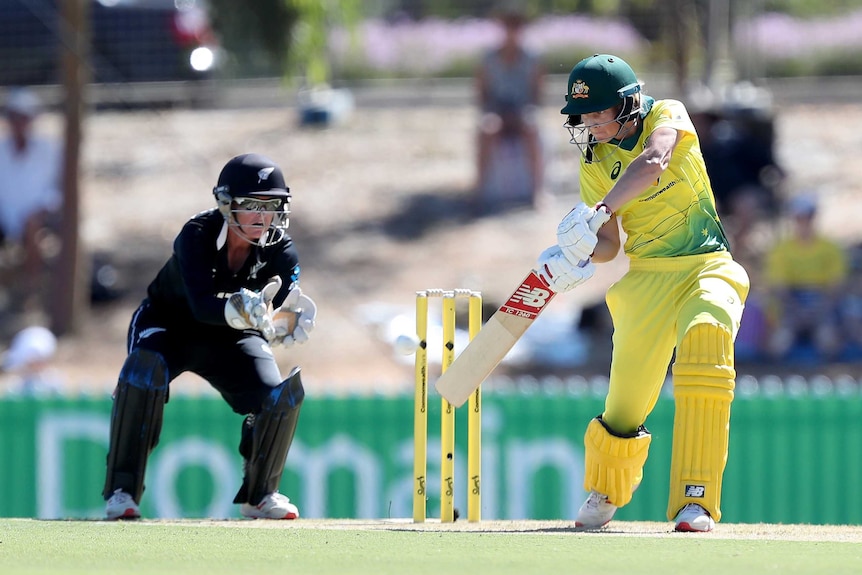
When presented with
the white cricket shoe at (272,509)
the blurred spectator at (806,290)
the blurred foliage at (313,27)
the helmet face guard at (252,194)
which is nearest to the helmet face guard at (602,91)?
the helmet face guard at (252,194)

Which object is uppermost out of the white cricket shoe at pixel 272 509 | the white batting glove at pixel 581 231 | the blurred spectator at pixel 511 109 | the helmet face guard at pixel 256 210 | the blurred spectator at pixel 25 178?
the blurred spectator at pixel 511 109

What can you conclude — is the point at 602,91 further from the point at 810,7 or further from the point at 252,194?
the point at 810,7

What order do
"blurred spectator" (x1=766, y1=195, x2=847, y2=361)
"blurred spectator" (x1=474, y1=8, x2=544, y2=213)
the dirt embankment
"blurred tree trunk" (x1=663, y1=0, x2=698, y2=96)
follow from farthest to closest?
1. "blurred tree trunk" (x1=663, y1=0, x2=698, y2=96)
2. "blurred spectator" (x1=474, y1=8, x2=544, y2=213)
3. the dirt embankment
4. "blurred spectator" (x1=766, y1=195, x2=847, y2=361)

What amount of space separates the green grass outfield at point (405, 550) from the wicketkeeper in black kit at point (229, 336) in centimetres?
54

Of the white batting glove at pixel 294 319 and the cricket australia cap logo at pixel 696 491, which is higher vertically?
the white batting glove at pixel 294 319

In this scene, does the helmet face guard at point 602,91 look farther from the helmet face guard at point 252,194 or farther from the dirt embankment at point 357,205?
the dirt embankment at point 357,205

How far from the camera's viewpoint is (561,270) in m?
5.14

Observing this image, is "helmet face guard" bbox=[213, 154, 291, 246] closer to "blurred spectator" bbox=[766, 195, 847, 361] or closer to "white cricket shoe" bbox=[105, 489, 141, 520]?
"white cricket shoe" bbox=[105, 489, 141, 520]

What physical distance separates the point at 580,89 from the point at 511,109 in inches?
335

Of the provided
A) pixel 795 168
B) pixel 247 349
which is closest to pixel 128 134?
pixel 795 168

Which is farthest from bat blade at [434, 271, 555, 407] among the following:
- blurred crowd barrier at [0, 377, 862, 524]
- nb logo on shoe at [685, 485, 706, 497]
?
blurred crowd barrier at [0, 377, 862, 524]

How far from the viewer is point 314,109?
16797 mm

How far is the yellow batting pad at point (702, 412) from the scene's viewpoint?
5164 mm

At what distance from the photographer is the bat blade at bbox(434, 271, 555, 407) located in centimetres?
530
